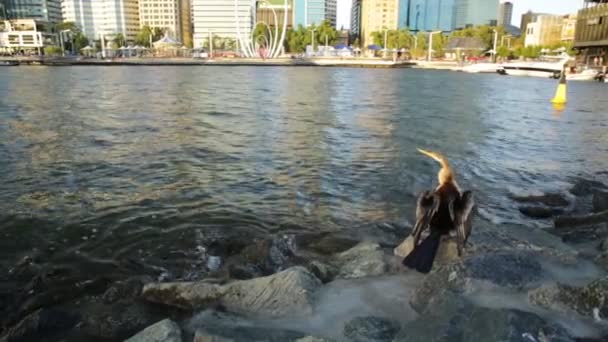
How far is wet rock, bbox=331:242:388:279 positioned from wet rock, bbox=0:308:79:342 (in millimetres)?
4018

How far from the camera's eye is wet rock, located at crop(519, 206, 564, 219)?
12484mm

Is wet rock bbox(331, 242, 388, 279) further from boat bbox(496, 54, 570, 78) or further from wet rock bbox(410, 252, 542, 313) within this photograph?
boat bbox(496, 54, 570, 78)

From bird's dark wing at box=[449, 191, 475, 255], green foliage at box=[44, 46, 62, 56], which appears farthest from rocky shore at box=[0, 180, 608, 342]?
green foliage at box=[44, 46, 62, 56]

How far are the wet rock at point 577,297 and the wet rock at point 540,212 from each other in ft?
20.3

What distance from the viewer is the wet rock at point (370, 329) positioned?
597 cm

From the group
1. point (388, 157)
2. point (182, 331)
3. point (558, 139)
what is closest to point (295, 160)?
point (388, 157)

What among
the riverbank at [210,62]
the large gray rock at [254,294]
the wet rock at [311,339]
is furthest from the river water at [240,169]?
the riverbank at [210,62]

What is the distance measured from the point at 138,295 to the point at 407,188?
9.08 m

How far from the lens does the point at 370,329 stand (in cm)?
612

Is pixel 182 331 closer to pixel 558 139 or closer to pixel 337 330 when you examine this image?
pixel 337 330

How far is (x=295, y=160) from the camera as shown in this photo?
1886 centimetres

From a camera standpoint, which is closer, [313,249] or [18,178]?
→ [313,249]

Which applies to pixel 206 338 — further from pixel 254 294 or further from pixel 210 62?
pixel 210 62

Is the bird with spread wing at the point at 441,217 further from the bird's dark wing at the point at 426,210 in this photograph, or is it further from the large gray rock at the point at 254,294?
the large gray rock at the point at 254,294
